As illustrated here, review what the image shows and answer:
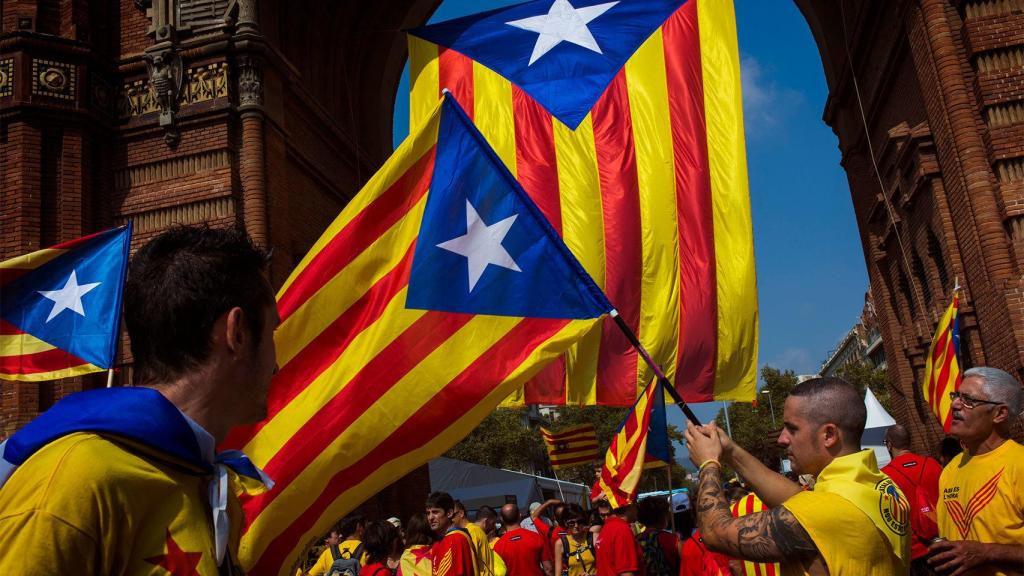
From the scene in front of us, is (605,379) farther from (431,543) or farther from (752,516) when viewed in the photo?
(752,516)

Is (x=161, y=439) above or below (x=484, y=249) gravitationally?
below

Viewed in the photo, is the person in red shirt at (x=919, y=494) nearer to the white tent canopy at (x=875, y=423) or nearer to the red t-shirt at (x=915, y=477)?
the red t-shirt at (x=915, y=477)

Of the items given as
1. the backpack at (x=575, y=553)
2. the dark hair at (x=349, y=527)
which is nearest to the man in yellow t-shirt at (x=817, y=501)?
the dark hair at (x=349, y=527)

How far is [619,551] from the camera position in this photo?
24.1 ft

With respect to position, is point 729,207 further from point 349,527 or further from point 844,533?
point 349,527

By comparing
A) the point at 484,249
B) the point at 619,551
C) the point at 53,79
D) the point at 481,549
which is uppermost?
the point at 53,79

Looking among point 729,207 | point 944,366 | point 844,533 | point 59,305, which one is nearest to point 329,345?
point 844,533

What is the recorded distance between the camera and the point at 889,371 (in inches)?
757

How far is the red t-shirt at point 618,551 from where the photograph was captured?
23.9ft

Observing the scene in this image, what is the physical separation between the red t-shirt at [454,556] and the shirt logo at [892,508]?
4442mm

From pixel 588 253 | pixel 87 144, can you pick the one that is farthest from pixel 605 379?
pixel 87 144

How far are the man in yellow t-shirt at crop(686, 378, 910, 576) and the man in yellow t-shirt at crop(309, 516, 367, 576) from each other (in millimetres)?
5183

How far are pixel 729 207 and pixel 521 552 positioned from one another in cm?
464

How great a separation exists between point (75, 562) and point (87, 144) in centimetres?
1454
